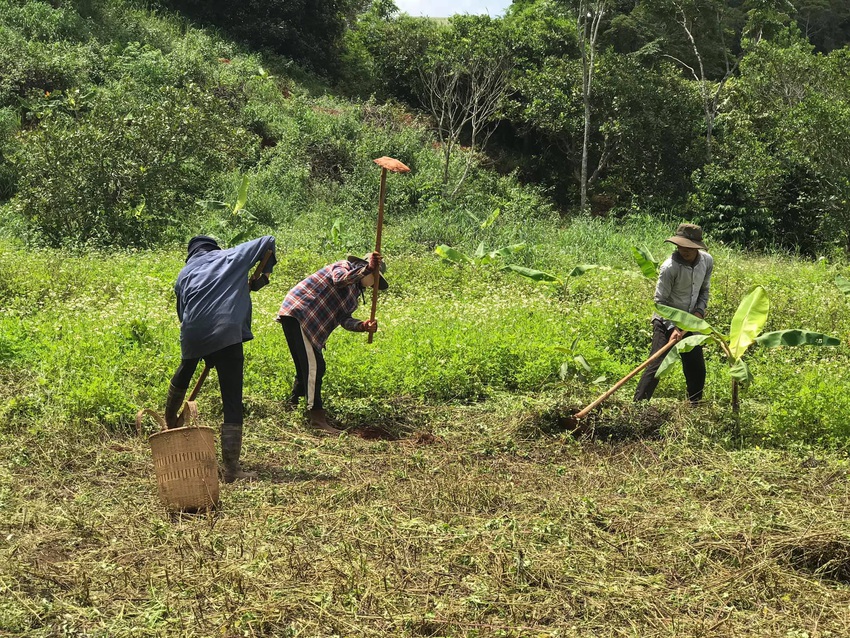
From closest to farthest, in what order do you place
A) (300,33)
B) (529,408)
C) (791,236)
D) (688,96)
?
1. (529,408)
2. (791,236)
3. (688,96)
4. (300,33)

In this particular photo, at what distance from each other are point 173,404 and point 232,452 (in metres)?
0.63

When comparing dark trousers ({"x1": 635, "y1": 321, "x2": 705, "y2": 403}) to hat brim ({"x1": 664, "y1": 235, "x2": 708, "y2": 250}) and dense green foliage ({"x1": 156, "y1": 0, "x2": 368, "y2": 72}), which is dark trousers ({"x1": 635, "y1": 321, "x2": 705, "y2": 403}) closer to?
hat brim ({"x1": 664, "y1": 235, "x2": 708, "y2": 250})

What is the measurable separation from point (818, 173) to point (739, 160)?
5.72 feet

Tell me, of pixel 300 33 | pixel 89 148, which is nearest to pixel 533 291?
pixel 89 148

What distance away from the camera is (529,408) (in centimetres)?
653

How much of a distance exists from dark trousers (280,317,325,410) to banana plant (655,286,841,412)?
2.42 metres

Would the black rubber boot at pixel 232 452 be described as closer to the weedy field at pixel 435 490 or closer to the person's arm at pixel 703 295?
the weedy field at pixel 435 490

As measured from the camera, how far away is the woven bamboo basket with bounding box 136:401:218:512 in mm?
4863

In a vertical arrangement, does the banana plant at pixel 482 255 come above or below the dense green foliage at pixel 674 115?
below

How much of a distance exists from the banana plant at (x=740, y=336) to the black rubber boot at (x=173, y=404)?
3181mm

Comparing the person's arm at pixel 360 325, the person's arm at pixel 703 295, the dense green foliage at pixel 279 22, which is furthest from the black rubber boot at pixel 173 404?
the dense green foliage at pixel 279 22

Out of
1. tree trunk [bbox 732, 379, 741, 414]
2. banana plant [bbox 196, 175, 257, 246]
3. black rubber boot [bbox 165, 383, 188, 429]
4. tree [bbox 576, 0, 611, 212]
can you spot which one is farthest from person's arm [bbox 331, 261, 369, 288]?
tree [bbox 576, 0, 611, 212]

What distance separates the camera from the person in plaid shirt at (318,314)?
6508 millimetres

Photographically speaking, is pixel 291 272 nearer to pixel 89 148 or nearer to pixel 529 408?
pixel 89 148
